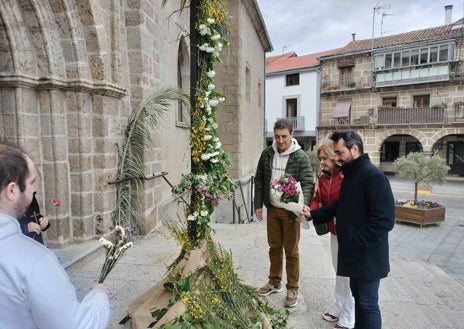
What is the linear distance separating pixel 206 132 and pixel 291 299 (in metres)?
1.71

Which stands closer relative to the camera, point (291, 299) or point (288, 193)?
point (288, 193)

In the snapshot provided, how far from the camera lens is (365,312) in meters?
2.30

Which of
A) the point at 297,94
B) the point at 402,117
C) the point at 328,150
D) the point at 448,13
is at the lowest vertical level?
the point at 328,150

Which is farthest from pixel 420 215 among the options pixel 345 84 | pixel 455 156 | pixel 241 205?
pixel 345 84

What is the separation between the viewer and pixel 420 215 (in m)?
9.41

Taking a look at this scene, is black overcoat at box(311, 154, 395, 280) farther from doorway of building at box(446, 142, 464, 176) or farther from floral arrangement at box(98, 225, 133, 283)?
doorway of building at box(446, 142, 464, 176)

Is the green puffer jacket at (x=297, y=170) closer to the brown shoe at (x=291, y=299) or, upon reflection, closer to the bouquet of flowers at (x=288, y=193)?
the bouquet of flowers at (x=288, y=193)

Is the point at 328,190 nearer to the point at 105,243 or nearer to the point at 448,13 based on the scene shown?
the point at 105,243

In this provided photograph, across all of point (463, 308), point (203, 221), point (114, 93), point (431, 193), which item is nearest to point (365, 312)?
point (203, 221)

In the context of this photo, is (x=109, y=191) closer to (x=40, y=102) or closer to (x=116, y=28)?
(x=40, y=102)

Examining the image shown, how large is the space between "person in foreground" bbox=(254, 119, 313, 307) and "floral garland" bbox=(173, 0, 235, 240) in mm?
671

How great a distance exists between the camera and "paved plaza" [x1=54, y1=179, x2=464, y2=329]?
302 cm

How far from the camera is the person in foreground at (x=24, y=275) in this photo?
99 cm

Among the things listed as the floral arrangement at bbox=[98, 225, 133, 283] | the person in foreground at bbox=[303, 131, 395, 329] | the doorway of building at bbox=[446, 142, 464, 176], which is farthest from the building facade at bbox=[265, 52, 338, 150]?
the floral arrangement at bbox=[98, 225, 133, 283]
